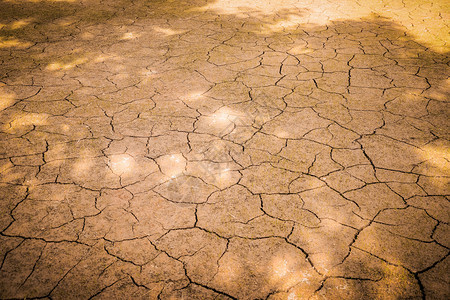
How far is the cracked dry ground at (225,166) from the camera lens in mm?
1217

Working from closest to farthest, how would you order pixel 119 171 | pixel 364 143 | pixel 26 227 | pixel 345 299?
pixel 345 299 < pixel 26 227 < pixel 119 171 < pixel 364 143

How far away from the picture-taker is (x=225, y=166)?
1.73 m

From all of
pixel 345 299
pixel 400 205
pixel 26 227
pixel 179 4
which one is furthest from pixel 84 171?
pixel 179 4

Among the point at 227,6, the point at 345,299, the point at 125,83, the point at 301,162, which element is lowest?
the point at 345,299

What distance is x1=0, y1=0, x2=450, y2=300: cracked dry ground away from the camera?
1.22m

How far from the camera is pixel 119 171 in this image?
1685 mm

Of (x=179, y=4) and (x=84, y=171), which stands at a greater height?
(x=179, y=4)

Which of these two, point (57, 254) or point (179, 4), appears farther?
point (179, 4)

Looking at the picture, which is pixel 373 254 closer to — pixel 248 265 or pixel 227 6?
pixel 248 265

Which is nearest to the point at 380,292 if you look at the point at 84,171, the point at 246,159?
the point at 246,159

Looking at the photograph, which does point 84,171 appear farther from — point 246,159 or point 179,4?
point 179,4

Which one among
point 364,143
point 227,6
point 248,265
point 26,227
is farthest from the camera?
point 227,6

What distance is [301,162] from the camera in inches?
68.7

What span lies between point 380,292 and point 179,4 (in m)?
4.45
